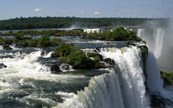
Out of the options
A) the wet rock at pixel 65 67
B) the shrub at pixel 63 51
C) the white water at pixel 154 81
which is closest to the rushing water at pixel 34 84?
the wet rock at pixel 65 67

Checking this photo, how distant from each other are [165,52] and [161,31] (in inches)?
173

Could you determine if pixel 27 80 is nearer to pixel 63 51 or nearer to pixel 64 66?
pixel 64 66

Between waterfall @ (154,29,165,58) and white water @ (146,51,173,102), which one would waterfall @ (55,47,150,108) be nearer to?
white water @ (146,51,173,102)

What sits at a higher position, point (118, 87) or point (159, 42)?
point (118, 87)

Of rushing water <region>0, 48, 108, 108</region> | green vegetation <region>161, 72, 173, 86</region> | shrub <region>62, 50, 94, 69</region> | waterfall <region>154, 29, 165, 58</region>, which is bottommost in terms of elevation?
green vegetation <region>161, 72, 173, 86</region>

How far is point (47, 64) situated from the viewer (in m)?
18.8

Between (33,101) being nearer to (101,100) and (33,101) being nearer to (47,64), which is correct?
(101,100)

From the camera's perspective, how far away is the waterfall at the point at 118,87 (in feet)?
39.3

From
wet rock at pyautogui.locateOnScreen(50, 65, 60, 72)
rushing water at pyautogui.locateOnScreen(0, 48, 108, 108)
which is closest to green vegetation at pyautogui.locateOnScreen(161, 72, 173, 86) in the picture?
rushing water at pyautogui.locateOnScreen(0, 48, 108, 108)

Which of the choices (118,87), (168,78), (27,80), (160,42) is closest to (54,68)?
(27,80)

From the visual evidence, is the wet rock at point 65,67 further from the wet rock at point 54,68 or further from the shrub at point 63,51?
the shrub at point 63,51

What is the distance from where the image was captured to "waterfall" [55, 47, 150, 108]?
1198cm

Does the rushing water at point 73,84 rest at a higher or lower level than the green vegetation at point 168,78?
higher

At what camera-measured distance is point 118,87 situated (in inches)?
669
